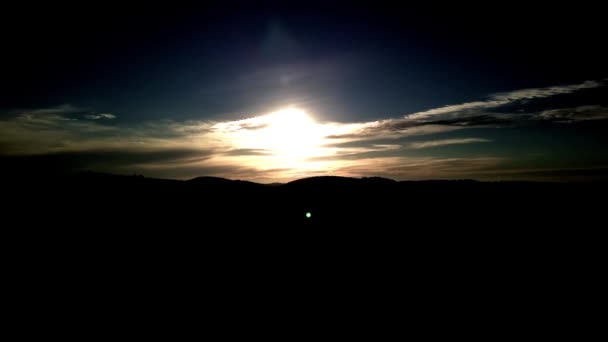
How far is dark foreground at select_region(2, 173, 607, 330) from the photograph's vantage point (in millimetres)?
15773

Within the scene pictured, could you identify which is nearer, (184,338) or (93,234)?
(184,338)

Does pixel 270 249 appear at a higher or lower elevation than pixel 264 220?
lower

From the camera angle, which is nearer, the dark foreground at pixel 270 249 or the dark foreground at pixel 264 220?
the dark foreground at pixel 270 249

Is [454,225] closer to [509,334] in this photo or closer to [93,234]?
[509,334]

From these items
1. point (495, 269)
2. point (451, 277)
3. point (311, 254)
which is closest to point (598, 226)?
point (495, 269)

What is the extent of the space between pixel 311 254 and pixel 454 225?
18510 millimetres

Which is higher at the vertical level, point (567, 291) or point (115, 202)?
point (115, 202)

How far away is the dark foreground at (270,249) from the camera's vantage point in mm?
15773

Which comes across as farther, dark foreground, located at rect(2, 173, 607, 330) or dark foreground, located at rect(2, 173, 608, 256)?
dark foreground, located at rect(2, 173, 608, 256)

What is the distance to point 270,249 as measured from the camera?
21672 mm

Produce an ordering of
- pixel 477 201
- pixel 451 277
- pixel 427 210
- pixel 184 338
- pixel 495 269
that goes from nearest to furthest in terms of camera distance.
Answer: pixel 184 338, pixel 451 277, pixel 495 269, pixel 427 210, pixel 477 201

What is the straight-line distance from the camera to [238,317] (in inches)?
526

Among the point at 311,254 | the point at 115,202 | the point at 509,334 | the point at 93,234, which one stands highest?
the point at 115,202

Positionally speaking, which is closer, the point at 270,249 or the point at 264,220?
the point at 270,249
